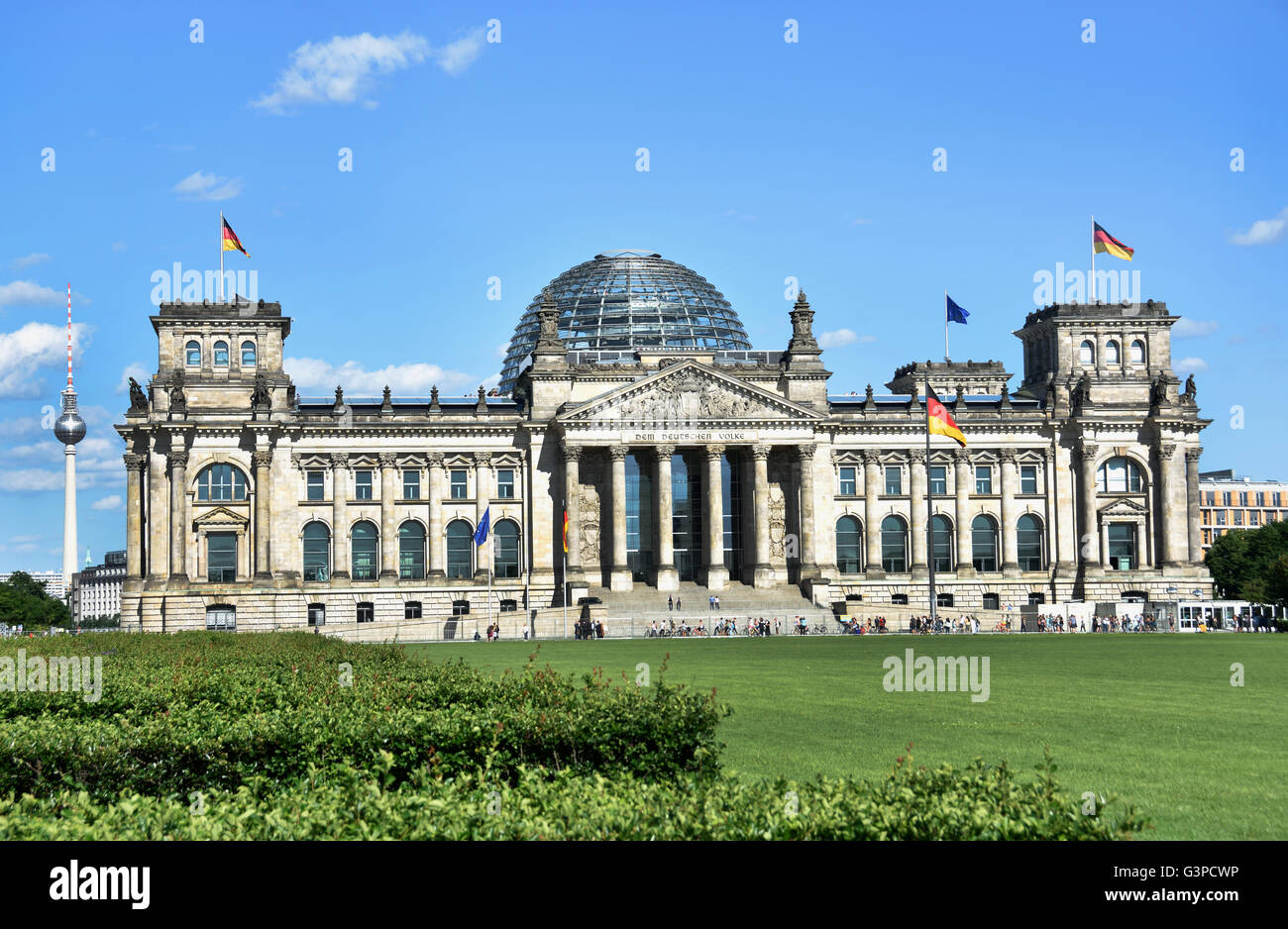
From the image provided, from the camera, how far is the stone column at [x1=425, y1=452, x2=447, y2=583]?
10156cm

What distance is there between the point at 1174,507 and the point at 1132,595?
25.5 ft

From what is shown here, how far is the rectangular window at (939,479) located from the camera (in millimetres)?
107000

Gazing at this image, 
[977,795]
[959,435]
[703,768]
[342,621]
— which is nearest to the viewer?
[977,795]

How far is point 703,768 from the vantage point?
15914 millimetres

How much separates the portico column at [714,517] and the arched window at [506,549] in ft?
48.9

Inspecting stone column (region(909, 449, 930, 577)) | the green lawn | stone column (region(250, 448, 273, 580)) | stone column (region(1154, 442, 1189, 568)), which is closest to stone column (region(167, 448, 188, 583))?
stone column (region(250, 448, 273, 580))

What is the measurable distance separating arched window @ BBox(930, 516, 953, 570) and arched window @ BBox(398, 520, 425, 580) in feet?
132

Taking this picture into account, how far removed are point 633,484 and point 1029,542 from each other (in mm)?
32118

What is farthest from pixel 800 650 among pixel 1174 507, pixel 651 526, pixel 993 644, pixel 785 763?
pixel 1174 507

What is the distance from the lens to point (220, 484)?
9912 centimetres

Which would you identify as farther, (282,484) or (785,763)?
(282,484)

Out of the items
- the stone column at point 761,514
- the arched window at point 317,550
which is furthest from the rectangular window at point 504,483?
the stone column at point 761,514
